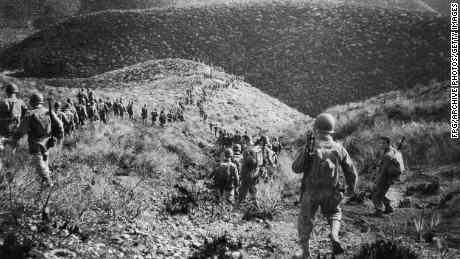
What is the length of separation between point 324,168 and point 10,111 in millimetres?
6629

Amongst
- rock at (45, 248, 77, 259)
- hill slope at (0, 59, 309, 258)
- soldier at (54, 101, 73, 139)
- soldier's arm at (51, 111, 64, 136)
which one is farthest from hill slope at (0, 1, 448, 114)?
rock at (45, 248, 77, 259)

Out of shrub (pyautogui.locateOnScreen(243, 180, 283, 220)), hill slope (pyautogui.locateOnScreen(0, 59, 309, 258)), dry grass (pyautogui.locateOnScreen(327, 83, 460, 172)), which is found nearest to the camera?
hill slope (pyautogui.locateOnScreen(0, 59, 309, 258))

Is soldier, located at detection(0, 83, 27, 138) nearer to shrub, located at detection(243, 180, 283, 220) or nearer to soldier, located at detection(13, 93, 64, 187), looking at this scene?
soldier, located at detection(13, 93, 64, 187)

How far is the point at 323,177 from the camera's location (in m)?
5.12

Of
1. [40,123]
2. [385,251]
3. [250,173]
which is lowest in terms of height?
[250,173]

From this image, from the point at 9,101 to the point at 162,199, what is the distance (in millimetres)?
3758

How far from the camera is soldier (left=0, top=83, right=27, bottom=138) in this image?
8.14m

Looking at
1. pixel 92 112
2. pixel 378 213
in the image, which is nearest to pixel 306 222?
pixel 378 213

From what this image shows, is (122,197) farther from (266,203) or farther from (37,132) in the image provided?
(266,203)

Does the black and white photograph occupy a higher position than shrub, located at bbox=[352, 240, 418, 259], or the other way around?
shrub, located at bbox=[352, 240, 418, 259]

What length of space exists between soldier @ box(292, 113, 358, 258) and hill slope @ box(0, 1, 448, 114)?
3294cm

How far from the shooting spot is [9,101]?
8.20 m

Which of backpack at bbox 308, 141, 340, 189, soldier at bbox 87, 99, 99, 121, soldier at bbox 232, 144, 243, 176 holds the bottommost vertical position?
soldier at bbox 87, 99, 99, 121

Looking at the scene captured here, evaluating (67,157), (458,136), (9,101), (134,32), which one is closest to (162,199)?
(67,157)
